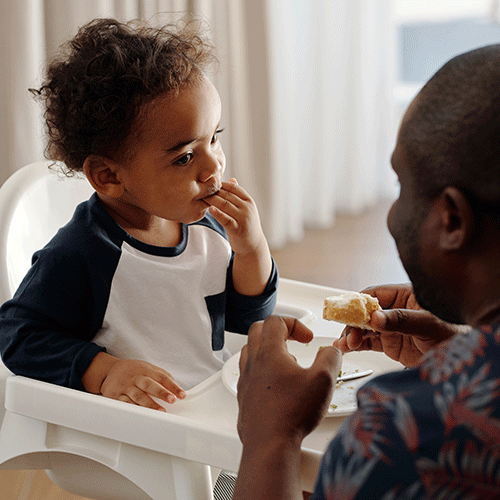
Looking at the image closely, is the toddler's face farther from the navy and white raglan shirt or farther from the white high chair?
the white high chair

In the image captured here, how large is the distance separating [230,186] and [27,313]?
0.37 metres

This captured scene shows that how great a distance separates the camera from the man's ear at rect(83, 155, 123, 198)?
3.47 ft

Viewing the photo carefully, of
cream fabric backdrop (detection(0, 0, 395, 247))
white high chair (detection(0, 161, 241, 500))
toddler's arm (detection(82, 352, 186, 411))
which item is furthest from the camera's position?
cream fabric backdrop (detection(0, 0, 395, 247))

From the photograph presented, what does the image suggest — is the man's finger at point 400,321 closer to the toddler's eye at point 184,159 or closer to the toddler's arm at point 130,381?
the toddler's arm at point 130,381

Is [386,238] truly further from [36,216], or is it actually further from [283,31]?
[36,216]

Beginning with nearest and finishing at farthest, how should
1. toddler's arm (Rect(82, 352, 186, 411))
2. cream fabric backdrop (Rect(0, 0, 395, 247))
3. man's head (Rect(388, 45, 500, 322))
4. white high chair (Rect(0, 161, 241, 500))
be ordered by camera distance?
man's head (Rect(388, 45, 500, 322)) → white high chair (Rect(0, 161, 241, 500)) → toddler's arm (Rect(82, 352, 186, 411)) → cream fabric backdrop (Rect(0, 0, 395, 247))

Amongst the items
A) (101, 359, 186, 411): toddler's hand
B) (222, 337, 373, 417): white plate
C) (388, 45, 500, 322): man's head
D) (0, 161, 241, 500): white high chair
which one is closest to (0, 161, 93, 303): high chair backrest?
(0, 161, 241, 500): white high chair

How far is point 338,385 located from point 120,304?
360 mm

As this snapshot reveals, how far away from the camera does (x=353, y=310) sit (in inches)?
34.0

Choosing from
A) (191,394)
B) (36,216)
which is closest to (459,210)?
(191,394)

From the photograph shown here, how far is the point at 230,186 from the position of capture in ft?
3.58

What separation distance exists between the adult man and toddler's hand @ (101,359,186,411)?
17 centimetres

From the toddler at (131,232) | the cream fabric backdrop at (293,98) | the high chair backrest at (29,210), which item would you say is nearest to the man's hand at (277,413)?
the toddler at (131,232)

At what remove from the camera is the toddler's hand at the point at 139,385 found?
2.83 ft
